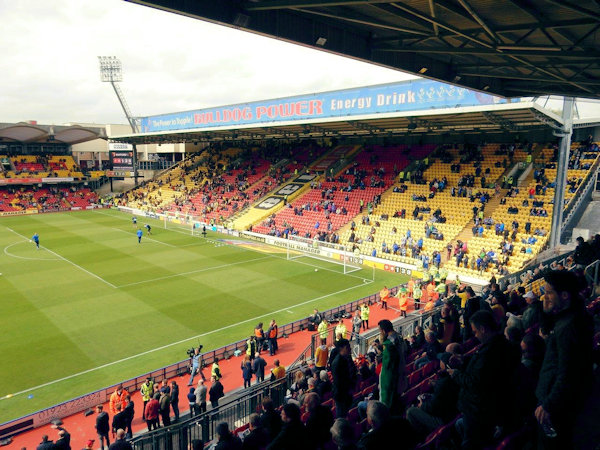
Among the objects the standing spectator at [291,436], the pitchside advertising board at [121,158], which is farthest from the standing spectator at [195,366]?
the pitchside advertising board at [121,158]

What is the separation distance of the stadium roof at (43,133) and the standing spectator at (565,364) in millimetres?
73071

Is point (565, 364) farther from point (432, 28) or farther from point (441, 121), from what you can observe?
point (441, 121)

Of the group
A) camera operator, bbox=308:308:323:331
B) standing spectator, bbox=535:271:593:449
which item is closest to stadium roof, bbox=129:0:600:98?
standing spectator, bbox=535:271:593:449

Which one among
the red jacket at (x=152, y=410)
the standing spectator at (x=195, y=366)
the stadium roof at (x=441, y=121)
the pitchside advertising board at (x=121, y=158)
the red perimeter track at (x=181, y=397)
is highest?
the stadium roof at (x=441, y=121)

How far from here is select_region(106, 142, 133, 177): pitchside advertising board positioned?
2938 inches

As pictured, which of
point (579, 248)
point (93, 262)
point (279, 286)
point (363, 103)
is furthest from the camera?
point (363, 103)

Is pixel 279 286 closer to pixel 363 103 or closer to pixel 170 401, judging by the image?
pixel 170 401

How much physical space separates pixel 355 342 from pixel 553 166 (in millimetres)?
26659

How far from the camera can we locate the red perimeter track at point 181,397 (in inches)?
478

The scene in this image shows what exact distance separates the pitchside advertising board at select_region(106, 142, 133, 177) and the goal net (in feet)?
160

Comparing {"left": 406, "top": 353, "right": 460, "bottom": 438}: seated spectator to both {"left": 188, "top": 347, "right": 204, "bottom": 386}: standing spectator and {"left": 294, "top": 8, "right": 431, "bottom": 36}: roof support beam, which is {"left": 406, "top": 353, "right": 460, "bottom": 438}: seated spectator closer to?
{"left": 294, "top": 8, "right": 431, "bottom": 36}: roof support beam

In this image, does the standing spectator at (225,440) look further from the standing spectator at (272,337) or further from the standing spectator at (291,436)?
the standing spectator at (272,337)

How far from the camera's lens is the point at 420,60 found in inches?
520

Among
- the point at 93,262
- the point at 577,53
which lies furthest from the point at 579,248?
the point at 93,262
